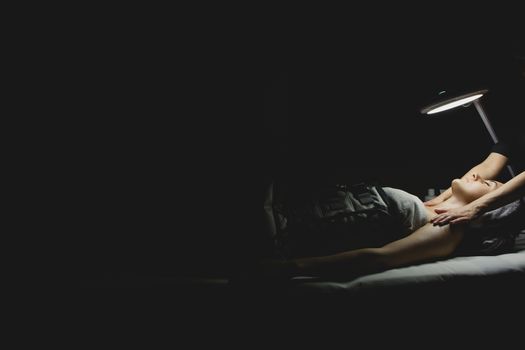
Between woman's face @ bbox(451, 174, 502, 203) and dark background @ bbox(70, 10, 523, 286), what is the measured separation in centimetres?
60

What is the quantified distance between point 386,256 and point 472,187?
107 cm

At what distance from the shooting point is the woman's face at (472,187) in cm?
224

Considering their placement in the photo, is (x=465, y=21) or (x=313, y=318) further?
(x=465, y=21)

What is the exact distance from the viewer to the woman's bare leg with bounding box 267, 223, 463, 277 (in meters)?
1.64

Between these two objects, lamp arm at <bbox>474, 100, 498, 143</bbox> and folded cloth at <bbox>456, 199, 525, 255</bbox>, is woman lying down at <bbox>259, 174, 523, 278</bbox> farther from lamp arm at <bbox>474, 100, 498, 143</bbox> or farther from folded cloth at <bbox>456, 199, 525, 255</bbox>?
lamp arm at <bbox>474, 100, 498, 143</bbox>

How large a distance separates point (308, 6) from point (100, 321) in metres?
2.33

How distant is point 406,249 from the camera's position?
1.81 meters

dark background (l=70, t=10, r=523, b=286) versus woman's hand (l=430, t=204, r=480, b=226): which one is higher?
dark background (l=70, t=10, r=523, b=286)

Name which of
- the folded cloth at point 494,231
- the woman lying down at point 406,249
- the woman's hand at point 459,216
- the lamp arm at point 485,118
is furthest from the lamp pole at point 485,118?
the woman's hand at point 459,216

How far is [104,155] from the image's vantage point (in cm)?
213

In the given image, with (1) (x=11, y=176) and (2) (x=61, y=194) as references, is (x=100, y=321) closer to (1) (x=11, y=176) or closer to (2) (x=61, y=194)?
(2) (x=61, y=194)

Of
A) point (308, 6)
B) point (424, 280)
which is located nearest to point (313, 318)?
point (424, 280)

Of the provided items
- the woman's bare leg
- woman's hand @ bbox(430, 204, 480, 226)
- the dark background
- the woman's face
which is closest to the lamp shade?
the dark background

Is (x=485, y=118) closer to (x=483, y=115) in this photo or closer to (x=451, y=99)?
(x=483, y=115)
